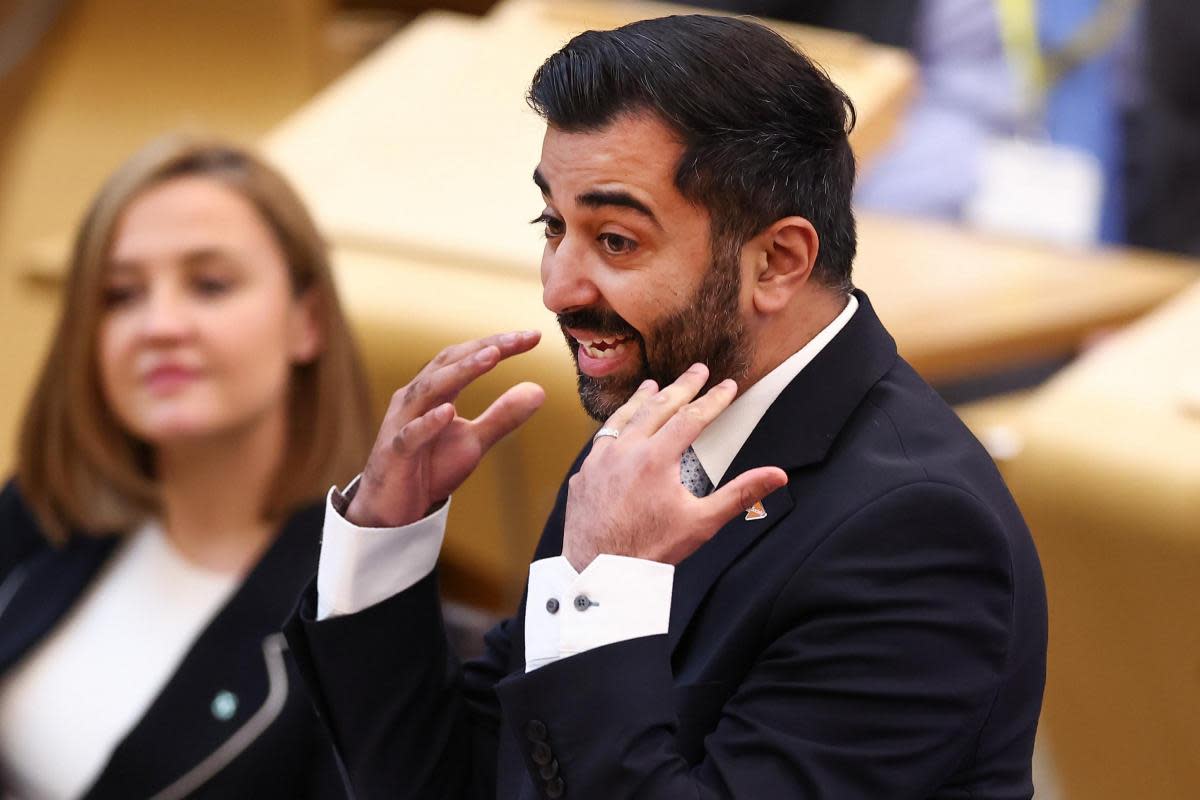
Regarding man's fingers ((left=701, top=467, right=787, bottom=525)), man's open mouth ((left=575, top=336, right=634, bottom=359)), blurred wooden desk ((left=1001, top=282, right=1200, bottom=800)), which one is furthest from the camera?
blurred wooden desk ((left=1001, top=282, right=1200, bottom=800))

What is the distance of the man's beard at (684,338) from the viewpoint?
98 cm

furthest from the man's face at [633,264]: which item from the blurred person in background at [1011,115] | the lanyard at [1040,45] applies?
the lanyard at [1040,45]

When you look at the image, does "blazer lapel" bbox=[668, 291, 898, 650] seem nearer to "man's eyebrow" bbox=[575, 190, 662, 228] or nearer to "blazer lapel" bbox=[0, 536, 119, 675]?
"man's eyebrow" bbox=[575, 190, 662, 228]

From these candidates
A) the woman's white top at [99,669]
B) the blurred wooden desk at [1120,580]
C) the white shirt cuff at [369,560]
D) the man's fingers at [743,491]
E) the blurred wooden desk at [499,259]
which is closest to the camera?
the man's fingers at [743,491]

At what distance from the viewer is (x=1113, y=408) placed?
1.83 metres

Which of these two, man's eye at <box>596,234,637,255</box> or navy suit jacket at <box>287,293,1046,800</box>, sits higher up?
man's eye at <box>596,234,637,255</box>

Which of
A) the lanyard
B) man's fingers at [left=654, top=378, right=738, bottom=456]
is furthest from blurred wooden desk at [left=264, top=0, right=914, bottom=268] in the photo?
man's fingers at [left=654, top=378, right=738, bottom=456]

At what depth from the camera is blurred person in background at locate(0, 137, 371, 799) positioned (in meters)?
1.83

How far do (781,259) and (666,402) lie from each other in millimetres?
123

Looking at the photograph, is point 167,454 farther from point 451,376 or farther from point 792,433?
point 792,433

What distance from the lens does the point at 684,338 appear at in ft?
3.22

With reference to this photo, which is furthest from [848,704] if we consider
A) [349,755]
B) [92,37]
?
[92,37]

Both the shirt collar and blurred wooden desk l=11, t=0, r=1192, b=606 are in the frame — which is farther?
blurred wooden desk l=11, t=0, r=1192, b=606

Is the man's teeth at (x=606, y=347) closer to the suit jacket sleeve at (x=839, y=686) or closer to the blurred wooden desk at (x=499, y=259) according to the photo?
the suit jacket sleeve at (x=839, y=686)
